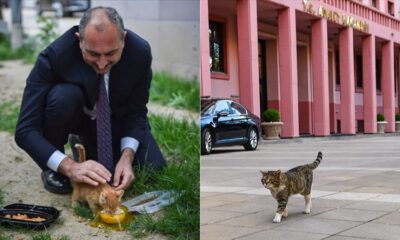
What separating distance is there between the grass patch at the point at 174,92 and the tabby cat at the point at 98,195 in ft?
3.61

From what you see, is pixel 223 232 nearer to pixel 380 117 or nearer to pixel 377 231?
pixel 377 231

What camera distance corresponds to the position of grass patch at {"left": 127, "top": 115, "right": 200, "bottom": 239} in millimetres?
2211

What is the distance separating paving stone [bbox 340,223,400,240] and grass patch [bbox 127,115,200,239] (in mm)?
760

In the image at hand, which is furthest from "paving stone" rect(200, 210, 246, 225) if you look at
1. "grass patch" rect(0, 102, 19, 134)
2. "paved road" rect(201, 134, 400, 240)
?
"grass patch" rect(0, 102, 19, 134)

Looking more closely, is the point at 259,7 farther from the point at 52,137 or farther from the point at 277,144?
the point at 52,137

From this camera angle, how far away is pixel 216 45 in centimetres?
156

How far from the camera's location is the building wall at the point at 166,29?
3.22m

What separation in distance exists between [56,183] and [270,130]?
110 cm

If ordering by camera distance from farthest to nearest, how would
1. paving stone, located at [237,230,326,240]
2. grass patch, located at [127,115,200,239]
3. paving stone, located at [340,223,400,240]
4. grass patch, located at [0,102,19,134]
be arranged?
1. grass patch, located at [0,102,19,134]
2. grass patch, located at [127,115,200,239]
3. paving stone, located at [237,230,326,240]
4. paving stone, located at [340,223,400,240]

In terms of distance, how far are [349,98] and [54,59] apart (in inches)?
42.0

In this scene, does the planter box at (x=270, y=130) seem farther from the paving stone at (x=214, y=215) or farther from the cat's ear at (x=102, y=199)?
the cat's ear at (x=102, y=199)

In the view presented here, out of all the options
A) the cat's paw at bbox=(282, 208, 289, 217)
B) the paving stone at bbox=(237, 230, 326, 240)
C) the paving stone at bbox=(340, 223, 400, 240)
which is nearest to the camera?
the paving stone at bbox=(340, 223, 400, 240)

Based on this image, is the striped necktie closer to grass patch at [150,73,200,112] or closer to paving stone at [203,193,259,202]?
paving stone at [203,193,259,202]

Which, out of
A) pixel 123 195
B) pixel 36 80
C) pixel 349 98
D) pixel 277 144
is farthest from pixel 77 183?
pixel 349 98
